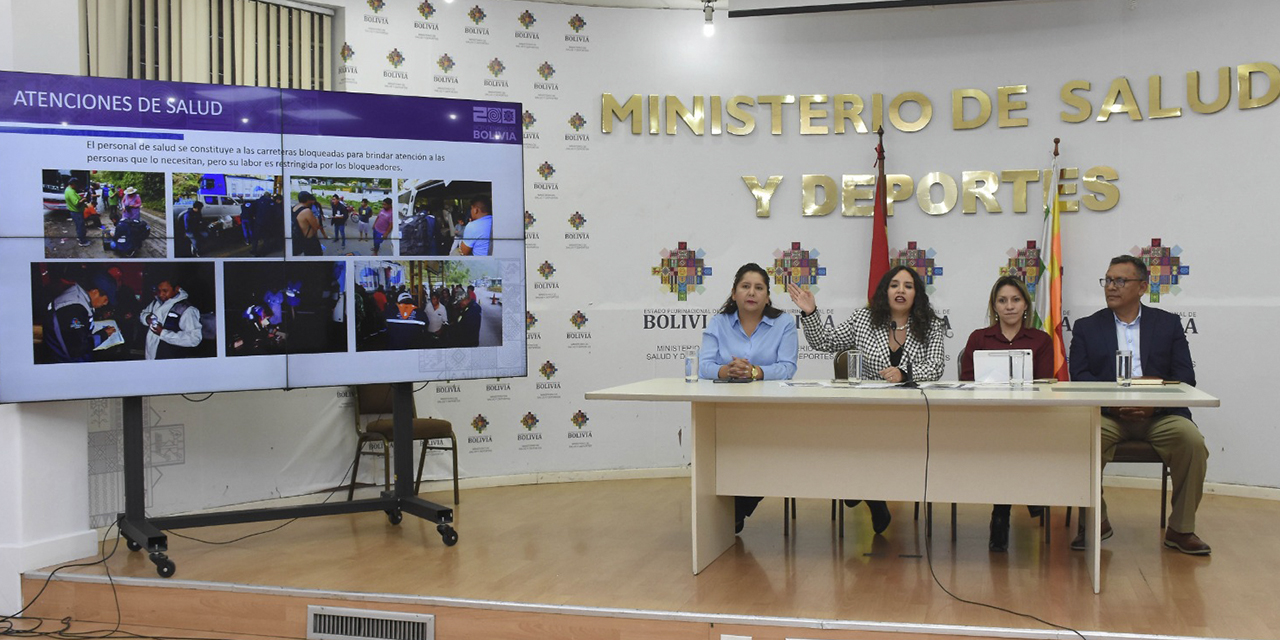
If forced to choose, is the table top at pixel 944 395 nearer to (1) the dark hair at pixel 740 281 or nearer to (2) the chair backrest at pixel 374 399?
(1) the dark hair at pixel 740 281

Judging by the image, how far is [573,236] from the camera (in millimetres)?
6043

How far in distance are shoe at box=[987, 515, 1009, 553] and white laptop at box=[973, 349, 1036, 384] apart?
62cm

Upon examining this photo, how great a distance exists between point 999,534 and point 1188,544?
72 cm

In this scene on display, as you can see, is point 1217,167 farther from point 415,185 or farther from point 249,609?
point 249,609

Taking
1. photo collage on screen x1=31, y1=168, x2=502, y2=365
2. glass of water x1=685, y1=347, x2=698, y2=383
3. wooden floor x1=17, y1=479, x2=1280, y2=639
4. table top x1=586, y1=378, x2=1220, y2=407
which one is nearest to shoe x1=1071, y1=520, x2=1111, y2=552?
wooden floor x1=17, y1=479, x2=1280, y2=639

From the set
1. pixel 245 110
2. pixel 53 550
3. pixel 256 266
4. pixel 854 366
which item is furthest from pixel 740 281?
pixel 53 550

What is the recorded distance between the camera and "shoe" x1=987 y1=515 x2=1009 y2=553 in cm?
401

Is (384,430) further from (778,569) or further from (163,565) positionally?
(778,569)

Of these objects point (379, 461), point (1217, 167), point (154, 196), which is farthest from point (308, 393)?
point (1217, 167)

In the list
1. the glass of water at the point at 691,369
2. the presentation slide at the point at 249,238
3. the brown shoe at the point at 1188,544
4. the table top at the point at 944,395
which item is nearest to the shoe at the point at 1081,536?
the brown shoe at the point at 1188,544

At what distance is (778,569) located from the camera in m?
3.75

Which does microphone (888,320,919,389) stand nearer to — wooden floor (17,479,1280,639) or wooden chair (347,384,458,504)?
wooden floor (17,479,1280,639)

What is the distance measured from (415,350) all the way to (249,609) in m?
1.27

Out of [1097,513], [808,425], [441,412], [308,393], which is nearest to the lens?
[1097,513]
